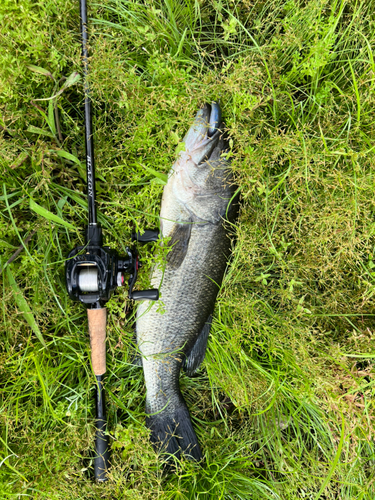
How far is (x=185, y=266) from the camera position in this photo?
7.07 feet

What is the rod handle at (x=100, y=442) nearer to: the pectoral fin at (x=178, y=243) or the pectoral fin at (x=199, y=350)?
the pectoral fin at (x=199, y=350)

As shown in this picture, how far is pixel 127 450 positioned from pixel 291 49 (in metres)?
3.10

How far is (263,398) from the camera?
2320 mm

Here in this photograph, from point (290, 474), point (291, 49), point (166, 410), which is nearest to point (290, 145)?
point (291, 49)

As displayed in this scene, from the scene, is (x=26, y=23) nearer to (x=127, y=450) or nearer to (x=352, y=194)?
(x=352, y=194)

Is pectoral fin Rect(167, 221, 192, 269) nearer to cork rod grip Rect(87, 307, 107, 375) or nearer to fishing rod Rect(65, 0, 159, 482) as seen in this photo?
fishing rod Rect(65, 0, 159, 482)

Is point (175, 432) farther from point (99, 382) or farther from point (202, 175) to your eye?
point (202, 175)

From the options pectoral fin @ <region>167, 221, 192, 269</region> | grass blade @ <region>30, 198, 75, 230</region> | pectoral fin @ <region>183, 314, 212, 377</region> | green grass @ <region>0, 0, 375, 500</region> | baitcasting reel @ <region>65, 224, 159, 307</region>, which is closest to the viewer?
baitcasting reel @ <region>65, 224, 159, 307</region>

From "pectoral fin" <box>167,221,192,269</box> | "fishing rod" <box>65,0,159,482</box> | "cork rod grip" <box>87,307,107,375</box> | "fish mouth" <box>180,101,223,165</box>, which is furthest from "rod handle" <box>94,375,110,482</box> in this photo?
"fish mouth" <box>180,101,223,165</box>

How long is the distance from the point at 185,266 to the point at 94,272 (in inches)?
25.3

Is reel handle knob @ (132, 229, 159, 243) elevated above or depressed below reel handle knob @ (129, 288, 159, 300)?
above

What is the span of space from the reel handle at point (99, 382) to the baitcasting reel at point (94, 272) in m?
0.11

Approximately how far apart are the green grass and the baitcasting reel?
22 centimetres

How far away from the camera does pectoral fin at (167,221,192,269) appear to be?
2.14 meters
